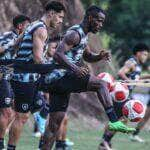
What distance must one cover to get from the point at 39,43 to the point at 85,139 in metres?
5.52

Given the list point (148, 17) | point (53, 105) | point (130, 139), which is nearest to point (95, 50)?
point (130, 139)

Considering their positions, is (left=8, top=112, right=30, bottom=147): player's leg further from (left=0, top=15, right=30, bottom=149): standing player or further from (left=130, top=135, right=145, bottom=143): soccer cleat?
(left=130, top=135, right=145, bottom=143): soccer cleat

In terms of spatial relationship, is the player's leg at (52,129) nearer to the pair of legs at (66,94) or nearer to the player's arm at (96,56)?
the pair of legs at (66,94)

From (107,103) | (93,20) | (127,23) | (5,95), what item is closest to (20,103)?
(5,95)

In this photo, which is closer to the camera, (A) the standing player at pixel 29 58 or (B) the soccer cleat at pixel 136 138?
(A) the standing player at pixel 29 58

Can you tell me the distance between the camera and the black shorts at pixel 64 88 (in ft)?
37.7

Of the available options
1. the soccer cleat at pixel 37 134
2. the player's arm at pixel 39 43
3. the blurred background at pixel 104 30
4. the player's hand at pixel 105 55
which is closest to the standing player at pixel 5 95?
the player's arm at pixel 39 43

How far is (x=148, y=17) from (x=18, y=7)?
21440mm

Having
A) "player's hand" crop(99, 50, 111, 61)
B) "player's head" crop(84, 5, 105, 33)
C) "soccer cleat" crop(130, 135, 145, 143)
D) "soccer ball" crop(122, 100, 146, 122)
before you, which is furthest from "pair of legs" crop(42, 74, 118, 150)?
"soccer cleat" crop(130, 135, 145, 143)

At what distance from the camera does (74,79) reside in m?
11.5

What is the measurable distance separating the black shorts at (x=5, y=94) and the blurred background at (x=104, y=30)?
681 cm

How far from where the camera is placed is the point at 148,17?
4253cm

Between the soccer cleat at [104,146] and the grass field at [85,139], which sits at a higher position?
the soccer cleat at [104,146]

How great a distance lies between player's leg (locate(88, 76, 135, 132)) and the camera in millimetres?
11328
